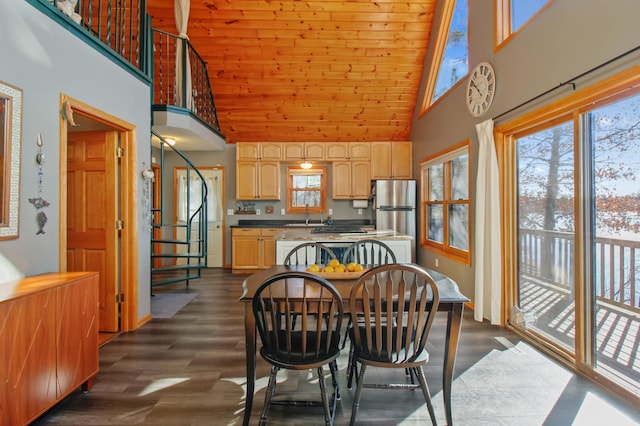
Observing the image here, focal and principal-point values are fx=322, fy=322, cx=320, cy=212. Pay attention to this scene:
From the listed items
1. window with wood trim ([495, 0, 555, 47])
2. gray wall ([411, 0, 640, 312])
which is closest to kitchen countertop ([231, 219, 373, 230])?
gray wall ([411, 0, 640, 312])

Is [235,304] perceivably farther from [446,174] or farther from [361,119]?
[361,119]

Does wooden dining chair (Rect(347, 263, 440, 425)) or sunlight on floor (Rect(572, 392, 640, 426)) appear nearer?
wooden dining chair (Rect(347, 263, 440, 425))

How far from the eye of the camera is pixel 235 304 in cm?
420

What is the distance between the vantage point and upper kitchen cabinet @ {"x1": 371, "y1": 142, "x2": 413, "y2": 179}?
6387mm

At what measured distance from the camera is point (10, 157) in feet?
6.42

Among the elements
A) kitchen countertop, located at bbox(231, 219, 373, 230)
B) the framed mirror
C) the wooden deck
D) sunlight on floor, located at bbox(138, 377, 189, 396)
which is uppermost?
the framed mirror

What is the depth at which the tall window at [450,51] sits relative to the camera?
4.30 meters

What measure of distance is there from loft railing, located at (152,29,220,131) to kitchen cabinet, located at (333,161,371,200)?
254 cm

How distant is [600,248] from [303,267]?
7.30ft

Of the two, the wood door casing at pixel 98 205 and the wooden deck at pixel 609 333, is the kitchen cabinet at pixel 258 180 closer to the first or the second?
the wood door casing at pixel 98 205

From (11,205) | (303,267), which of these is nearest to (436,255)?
(303,267)

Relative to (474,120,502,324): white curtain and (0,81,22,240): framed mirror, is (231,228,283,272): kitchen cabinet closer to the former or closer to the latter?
(474,120,502,324): white curtain

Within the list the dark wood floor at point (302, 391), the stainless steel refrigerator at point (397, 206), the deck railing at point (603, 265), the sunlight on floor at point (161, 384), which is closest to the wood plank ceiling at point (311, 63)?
the stainless steel refrigerator at point (397, 206)

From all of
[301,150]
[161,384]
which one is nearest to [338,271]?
[161,384]
